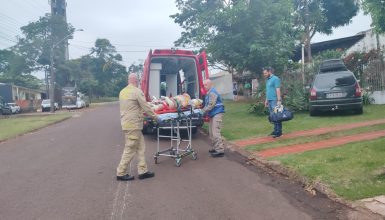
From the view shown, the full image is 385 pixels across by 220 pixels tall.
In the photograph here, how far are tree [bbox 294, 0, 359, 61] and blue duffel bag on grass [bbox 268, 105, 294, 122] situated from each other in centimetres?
2122

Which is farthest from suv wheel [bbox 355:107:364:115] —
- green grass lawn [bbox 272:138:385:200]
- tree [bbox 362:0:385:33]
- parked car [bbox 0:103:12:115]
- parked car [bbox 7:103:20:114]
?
parked car [bbox 7:103:20:114]

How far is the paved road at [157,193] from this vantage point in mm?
5047

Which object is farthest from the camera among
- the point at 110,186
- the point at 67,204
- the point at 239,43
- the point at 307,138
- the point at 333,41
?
the point at 333,41

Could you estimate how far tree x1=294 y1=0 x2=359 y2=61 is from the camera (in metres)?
30.2

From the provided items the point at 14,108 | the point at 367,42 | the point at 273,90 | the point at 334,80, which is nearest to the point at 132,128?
the point at 273,90

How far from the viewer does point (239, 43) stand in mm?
16797

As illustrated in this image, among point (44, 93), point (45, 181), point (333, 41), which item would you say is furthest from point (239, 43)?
point (44, 93)

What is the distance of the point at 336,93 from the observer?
511 inches

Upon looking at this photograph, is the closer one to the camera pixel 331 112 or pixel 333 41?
pixel 331 112

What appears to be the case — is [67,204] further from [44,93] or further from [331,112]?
[44,93]

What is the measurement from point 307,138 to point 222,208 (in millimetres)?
4989

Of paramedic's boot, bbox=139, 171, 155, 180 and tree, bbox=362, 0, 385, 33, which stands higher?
tree, bbox=362, 0, 385, 33

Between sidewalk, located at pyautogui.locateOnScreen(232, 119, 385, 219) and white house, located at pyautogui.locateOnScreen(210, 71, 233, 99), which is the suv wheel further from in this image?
white house, located at pyautogui.locateOnScreen(210, 71, 233, 99)

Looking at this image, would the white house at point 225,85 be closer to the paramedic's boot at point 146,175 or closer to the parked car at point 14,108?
the parked car at point 14,108
